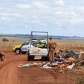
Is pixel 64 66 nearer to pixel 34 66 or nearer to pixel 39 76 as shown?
pixel 34 66

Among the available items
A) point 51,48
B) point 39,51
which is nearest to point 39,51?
point 39,51

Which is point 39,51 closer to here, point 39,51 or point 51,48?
point 39,51

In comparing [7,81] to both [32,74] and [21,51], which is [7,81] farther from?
[21,51]

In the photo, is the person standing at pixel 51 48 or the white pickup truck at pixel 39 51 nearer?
the person standing at pixel 51 48

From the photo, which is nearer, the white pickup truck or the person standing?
the person standing

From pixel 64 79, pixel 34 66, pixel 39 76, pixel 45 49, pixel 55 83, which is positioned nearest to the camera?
pixel 55 83

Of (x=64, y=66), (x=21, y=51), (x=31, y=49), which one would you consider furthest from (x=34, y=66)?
(x=21, y=51)

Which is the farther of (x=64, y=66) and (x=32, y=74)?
(x=64, y=66)

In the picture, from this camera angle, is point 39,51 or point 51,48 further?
point 39,51

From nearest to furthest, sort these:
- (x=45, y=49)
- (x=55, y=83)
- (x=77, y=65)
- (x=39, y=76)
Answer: (x=55, y=83) → (x=39, y=76) → (x=77, y=65) → (x=45, y=49)

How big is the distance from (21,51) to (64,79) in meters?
28.6

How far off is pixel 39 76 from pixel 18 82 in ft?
11.0

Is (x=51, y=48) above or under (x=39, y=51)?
above

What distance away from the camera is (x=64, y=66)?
95.9ft
